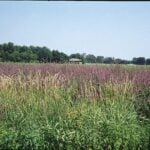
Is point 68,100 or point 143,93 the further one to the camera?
point 143,93

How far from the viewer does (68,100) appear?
8.23m

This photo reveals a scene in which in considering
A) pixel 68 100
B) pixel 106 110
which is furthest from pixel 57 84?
pixel 106 110

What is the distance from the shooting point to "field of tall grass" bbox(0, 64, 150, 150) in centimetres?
540

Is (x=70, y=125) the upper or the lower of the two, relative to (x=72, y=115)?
lower

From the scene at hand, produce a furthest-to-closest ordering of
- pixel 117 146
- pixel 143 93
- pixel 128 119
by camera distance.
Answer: pixel 143 93
pixel 128 119
pixel 117 146

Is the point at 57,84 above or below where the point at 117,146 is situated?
above

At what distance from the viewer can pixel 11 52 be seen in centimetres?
5116

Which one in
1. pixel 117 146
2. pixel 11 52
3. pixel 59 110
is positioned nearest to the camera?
pixel 117 146

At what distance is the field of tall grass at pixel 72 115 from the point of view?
540cm

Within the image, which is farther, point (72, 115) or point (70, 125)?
point (72, 115)

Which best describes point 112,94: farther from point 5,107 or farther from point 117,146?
point 117,146

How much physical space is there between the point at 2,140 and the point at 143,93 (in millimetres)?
4382

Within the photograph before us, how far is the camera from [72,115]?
6250 millimetres

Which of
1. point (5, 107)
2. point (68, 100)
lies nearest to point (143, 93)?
point (68, 100)
